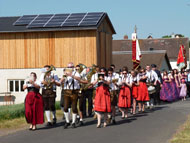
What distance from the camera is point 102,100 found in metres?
14.2

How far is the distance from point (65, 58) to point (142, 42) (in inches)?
2129

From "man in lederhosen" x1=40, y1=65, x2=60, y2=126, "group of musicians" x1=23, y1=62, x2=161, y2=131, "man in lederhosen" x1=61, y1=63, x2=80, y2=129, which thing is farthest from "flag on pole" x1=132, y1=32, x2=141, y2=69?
"man in lederhosen" x1=61, y1=63, x2=80, y2=129

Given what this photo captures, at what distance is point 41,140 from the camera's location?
11539 millimetres

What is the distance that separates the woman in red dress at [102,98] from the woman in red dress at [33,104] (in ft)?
5.44

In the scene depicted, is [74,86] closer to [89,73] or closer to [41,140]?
[89,73]

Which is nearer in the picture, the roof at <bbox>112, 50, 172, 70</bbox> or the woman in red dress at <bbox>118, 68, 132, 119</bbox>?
the woman in red dress at <bbox>118, 68, 132, 119</bbox>

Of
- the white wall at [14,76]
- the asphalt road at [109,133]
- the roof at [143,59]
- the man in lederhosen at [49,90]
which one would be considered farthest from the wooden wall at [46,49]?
the roof at [143,59]

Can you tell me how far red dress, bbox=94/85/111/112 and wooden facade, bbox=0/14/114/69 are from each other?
17.6 meters

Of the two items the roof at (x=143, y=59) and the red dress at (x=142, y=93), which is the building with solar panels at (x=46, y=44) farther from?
the roof at (x=143, y=59)

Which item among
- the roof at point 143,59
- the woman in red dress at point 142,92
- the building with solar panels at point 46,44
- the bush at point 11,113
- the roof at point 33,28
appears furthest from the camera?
the roof at point 143,59

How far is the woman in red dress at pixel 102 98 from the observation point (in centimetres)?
1415

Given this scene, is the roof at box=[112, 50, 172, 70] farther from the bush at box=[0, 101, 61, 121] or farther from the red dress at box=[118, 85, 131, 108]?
the red dress at box=[118, 85, 131, 108]

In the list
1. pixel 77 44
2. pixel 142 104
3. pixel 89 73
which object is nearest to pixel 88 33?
pixel 77 44

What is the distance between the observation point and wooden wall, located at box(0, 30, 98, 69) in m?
32.2
